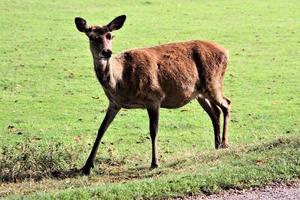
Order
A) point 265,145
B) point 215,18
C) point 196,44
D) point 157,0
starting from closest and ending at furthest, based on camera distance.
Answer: point 265,145, point 196,44, point 215,18, point 157,0

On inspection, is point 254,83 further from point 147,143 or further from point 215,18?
point 215,18

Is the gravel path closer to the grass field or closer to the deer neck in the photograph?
the grass field

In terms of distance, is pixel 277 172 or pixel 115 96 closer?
pixel 277 172

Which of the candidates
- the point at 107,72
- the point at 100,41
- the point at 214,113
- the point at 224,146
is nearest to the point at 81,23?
the point at 100,41

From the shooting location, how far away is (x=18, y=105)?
16.8 meters

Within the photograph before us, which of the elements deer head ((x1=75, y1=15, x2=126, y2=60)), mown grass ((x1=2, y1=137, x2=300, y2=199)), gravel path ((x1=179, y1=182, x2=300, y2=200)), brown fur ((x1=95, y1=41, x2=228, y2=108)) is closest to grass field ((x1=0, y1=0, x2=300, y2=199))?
mown grass ((x1=2, y1=137, x2=300, y2=199))

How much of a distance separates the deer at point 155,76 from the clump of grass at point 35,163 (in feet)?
1.49

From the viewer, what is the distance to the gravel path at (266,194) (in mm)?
7902

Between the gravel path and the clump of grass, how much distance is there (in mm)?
3326

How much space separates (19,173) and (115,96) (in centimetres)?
191

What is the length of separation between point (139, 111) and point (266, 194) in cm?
865

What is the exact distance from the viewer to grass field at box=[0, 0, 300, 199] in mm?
9062

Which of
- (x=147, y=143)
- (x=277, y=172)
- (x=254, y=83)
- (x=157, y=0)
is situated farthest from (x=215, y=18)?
(x=277, y=172)

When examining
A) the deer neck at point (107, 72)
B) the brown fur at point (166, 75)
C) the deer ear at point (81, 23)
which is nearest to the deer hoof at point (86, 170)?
the brown fur at point (166, 75)
